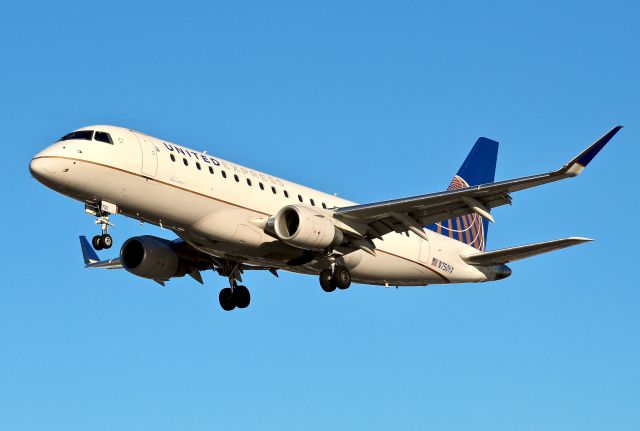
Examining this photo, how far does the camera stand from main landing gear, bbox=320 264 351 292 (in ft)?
132

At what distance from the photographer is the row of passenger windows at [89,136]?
3650cm

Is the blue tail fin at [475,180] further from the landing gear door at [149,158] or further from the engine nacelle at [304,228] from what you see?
the landing gear door at [149,158]

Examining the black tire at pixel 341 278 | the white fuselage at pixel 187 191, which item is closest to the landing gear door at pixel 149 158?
the white fuselage at pixel 187 191

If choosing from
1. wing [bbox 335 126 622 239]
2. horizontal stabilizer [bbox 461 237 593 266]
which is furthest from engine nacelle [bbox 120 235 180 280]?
horizontal stabilizer [bbox 461 237 593 266]

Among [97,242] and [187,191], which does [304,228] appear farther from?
[97,242]

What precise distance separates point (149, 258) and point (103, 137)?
22.5ft

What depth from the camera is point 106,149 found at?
1430 inches

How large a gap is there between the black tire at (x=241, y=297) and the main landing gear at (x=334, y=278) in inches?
162

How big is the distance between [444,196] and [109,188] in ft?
34.2

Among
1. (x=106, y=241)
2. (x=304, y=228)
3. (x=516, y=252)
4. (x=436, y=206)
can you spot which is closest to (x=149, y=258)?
(x=106, y=241)

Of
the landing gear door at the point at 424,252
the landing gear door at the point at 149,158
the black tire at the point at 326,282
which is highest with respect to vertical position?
the landing gear door at the point at 424,252

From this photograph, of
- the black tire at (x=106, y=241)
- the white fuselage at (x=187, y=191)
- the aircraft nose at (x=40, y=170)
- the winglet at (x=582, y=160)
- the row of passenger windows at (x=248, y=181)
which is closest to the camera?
the winglet at (x=582, y=160)

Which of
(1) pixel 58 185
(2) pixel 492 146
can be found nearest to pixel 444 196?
(1) pixel 58 185

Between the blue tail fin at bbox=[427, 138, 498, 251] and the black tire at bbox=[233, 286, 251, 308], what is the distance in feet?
27.9
